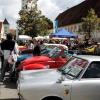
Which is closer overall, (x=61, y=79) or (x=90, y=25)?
(x=61, y=79)

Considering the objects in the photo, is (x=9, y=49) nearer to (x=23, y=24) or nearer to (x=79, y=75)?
(x=79, y=75)

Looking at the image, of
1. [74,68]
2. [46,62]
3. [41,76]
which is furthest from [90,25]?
[41,76]

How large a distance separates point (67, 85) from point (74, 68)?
0.89 m

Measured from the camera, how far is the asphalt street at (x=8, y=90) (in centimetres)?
1190

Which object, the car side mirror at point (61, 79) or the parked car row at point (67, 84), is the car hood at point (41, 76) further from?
the car side mirror at point (61, 79)

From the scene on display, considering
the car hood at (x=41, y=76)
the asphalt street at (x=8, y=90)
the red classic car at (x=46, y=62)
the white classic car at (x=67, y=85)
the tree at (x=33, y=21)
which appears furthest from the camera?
the tree at (x=33, y=21)

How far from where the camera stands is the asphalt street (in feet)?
39.1

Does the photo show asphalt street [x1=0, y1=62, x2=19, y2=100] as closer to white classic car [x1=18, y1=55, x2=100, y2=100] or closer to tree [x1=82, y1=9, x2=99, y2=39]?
white classic car [x1=18, y1=55, x2=100, y2=100]

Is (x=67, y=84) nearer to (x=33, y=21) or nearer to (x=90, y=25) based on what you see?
(x=33, y=21)

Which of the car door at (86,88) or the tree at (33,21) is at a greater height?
the tree at (33,21)

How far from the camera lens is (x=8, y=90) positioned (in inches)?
525

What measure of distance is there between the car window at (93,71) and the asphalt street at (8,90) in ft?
11.3

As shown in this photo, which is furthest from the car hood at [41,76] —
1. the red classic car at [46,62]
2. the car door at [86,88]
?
the red classic car at [46,62]

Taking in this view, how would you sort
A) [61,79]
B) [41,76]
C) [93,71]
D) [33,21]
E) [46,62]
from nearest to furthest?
[61,79] < [93,71] < [41,76] < [46,62] < [33,21]
